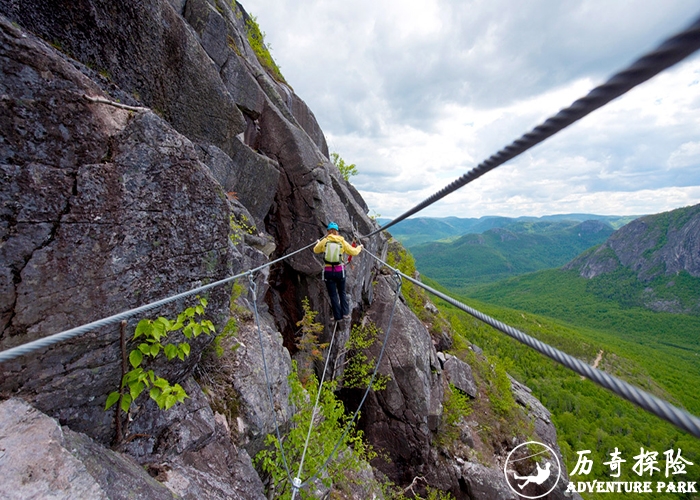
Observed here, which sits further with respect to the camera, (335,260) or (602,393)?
(602,393)

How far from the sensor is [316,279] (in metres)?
12.2

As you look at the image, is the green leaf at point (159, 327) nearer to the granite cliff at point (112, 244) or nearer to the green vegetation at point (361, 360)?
the granite cliff at point (112, 244)

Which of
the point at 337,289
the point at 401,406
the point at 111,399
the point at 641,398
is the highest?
the point at 641,398

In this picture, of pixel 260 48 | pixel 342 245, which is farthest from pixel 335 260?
pixel 260 48

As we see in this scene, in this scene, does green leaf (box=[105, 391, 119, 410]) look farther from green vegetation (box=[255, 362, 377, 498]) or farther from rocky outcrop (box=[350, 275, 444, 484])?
rocky outcrop (box=[350, 275, 444, 484])

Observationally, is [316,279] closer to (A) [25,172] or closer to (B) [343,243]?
(B) [343,243]

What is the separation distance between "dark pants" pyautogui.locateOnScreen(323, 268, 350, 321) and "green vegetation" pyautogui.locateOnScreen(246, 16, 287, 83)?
1091cm

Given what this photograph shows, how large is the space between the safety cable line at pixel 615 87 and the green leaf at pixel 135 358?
15.2 ft

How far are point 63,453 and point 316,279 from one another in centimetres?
952

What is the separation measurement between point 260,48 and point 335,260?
11892 millimetres

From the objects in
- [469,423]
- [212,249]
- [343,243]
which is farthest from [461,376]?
[212,249]

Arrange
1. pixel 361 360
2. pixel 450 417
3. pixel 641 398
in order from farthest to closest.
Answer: pixel 450 417
pixel 361 360
pixel 641 398

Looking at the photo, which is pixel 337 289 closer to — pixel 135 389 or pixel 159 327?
pixel 159 327

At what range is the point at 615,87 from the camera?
159cm
